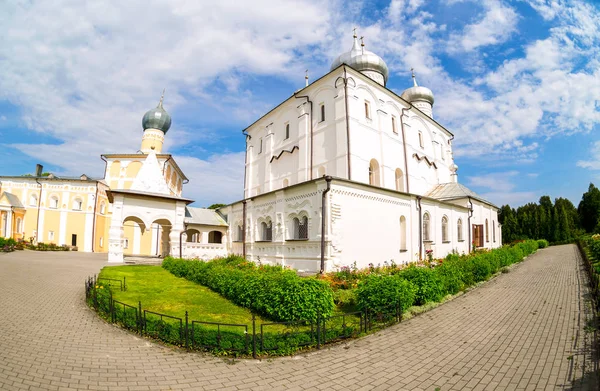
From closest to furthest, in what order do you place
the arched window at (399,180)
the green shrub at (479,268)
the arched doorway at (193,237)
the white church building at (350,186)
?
the green shrub at (479,268) < the white church building at (350,186) < the arched window at (399,180) < the arched doorway at (193,237)

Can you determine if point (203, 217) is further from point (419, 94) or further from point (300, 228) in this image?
point (419, 94)

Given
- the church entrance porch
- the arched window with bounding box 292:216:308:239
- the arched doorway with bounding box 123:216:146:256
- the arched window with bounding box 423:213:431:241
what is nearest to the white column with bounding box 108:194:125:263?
the church entrance porch

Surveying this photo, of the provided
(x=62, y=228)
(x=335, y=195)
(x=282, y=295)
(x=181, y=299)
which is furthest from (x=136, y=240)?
(x=282, y=295)

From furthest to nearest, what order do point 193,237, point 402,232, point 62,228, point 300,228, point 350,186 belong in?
point 62,228, point 193,237, point 402,232, point 300,228, point 350,186

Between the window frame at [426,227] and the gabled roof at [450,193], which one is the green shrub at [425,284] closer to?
the window frame at [426,227]

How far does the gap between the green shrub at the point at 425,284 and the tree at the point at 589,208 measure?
5587 cm

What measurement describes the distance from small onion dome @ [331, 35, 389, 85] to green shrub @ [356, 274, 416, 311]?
61.1ft

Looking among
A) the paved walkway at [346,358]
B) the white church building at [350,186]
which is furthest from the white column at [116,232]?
the paved walkway at [346,358]

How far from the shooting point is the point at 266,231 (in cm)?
1820

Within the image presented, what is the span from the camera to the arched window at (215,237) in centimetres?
2409

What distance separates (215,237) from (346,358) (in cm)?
2033

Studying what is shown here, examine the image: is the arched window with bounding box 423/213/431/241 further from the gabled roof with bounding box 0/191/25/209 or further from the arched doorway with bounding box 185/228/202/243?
the gabled roof with bounding box 0/191/25/209

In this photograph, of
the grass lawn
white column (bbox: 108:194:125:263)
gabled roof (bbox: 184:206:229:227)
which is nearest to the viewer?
the grass lawn

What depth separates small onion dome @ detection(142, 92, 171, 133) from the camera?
37.7 m
